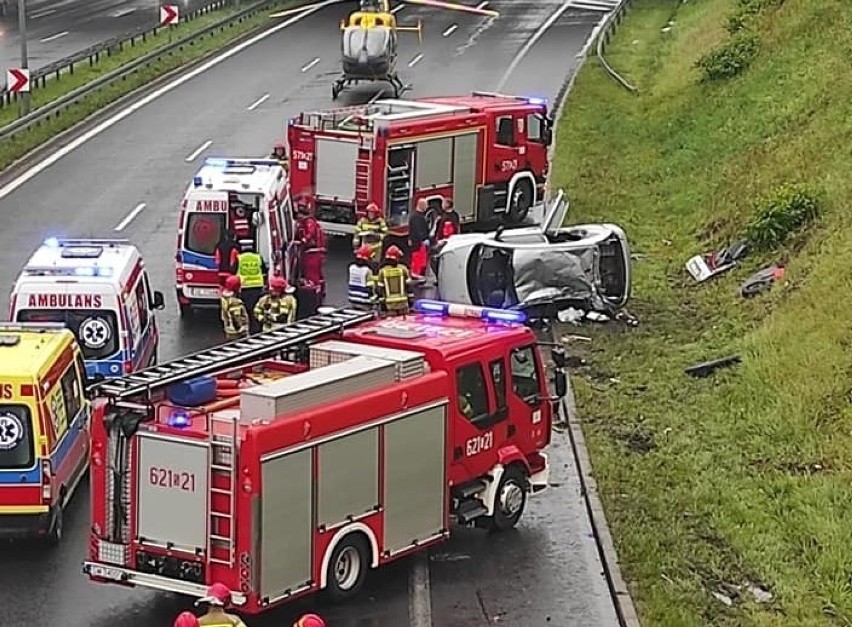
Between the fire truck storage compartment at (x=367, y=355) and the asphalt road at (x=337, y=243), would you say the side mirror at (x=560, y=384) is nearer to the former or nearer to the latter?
the asphalt road at (x=337, y=243)

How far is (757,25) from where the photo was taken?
4681 centimetres

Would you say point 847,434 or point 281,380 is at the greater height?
point 281,380

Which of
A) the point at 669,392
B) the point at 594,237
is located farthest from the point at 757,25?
the point at 669,392

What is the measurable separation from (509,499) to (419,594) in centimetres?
195

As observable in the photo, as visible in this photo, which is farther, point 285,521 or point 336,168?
point 336,168

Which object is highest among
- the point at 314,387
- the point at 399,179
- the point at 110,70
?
the point at 314,387

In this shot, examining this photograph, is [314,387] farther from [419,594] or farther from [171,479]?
[419,594]

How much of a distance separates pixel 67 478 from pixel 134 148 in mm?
23805

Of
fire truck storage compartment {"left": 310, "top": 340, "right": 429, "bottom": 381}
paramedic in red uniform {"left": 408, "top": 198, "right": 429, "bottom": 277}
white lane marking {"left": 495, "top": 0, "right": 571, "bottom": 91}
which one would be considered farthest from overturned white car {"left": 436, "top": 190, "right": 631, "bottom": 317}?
white lane marking {"left": 495, "top": 0, "right": 571, "bottom": 91}

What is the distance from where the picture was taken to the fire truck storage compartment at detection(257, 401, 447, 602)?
49.8ft

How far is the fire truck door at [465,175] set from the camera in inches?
1328

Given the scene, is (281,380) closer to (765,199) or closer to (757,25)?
(765,199)

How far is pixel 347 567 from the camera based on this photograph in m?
16.3

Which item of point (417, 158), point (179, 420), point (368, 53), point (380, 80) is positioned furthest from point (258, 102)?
point (179, 420)
